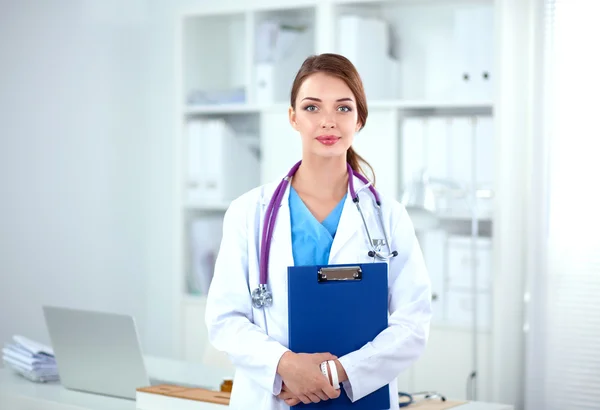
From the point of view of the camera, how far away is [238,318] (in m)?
1.83

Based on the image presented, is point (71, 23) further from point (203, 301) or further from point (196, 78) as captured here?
point (203, 301)

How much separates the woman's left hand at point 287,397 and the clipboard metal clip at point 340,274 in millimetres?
239

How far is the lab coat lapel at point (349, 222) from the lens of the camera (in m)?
1.85

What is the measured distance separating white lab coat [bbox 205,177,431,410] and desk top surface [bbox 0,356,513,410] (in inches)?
22.3

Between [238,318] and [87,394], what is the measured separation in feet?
2.82

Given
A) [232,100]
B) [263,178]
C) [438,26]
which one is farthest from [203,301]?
[438,26]

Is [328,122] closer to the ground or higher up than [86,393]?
higher up

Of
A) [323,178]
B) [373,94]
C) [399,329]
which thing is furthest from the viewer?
[373,94]

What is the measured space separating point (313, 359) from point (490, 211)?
1.98 metres

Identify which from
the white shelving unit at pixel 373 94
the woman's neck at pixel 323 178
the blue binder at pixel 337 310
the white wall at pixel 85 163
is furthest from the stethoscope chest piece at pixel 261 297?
the white wall at pixel 85 163

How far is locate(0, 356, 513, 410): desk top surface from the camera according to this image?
2326 millimetres

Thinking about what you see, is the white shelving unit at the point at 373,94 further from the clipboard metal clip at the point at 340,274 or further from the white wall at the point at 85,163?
the clipboard metal clip at the point at 340,274

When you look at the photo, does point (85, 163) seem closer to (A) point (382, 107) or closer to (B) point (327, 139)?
(A) point (382, 107)

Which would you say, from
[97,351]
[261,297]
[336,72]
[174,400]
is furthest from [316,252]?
[97,351]
